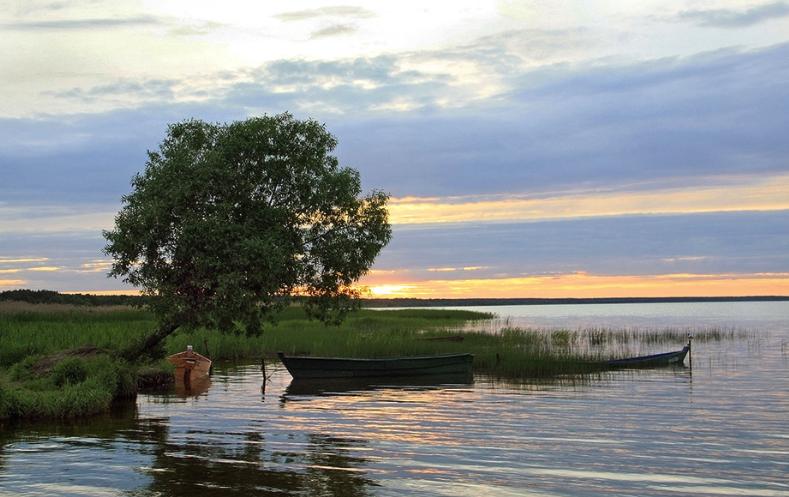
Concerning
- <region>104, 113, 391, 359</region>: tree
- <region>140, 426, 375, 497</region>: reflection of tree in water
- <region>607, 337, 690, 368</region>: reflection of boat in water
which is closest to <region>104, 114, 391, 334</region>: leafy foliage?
<region>104, 113, 391, 359</region>: tree

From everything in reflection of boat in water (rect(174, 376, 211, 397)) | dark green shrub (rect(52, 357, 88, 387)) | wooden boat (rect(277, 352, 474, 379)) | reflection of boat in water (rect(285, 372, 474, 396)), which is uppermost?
dark green shrub (rect(52, 357, 88, 387))

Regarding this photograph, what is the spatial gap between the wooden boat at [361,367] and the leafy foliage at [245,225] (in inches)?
213

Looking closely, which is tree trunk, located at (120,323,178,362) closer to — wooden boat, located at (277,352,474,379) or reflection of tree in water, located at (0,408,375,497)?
wooden boat, located at (277,352,474,379)

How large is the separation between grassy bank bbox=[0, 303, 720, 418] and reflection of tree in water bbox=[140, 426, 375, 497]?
20.6ft

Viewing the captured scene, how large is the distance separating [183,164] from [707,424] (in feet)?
69.5

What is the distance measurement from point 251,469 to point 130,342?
59.6ft

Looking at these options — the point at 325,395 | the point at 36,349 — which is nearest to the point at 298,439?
the point at 325,395

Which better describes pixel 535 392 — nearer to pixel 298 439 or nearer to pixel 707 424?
pixel 707 424

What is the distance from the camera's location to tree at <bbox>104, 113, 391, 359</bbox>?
28.4 metres

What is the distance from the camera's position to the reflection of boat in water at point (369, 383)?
1375 inches

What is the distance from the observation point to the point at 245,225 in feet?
95.4

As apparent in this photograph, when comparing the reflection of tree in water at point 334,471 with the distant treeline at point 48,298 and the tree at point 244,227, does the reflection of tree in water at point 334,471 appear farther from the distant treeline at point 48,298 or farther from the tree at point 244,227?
the distant treeline at point 48,298

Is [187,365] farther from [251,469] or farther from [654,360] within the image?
[654,360]

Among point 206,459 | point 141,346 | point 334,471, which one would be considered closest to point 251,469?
point 206,459
